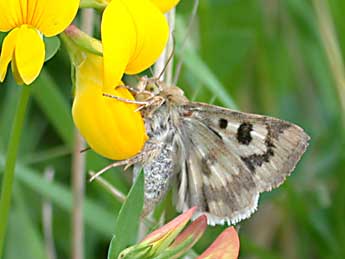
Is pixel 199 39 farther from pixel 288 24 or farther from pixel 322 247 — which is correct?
pixel 322 247

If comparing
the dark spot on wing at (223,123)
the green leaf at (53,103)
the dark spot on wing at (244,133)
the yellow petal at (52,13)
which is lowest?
the dark spot on wing at (244,133)

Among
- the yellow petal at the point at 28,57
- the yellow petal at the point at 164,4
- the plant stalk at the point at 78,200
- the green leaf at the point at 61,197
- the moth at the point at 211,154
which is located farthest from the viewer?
the green leaf at the point at 61,197

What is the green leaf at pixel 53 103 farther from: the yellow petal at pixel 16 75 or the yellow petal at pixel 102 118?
the yellow petal at pixel 16 75

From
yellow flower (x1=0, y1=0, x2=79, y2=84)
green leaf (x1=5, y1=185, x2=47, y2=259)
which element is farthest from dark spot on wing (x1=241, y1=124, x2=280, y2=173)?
green leaf (x1=5, y1=185, x2=47, y2=259)

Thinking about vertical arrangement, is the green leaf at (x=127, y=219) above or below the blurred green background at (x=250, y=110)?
above

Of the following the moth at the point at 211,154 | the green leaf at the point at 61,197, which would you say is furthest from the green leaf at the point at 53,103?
the moth at the point at 211,154

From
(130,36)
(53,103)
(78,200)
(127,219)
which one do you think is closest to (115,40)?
(130,36)

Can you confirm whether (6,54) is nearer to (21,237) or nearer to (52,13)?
(52,13)

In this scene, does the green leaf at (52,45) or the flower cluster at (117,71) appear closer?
the flower cluster at (117,71)
